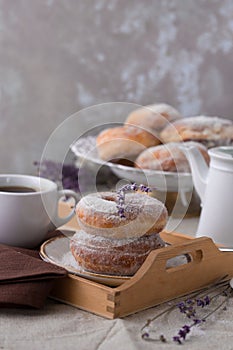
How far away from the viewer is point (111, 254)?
0.90 meters

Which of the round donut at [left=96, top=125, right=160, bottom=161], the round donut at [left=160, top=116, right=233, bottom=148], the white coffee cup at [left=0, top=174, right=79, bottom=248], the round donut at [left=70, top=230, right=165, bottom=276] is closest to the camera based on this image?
the round donut at [left=70, top=230, right=165, bottom=276]

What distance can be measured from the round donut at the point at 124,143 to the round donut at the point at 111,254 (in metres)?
0.37

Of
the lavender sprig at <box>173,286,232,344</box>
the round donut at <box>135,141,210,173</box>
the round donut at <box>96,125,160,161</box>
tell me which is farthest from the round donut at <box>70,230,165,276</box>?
the round donut at <box>135,141,210,173</box>

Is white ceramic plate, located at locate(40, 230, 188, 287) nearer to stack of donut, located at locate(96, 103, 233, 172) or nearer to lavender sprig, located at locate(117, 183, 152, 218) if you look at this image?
lavender sprig, located at locate(117, 183, 152, 218)

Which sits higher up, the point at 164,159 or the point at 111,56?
the point at 111,56

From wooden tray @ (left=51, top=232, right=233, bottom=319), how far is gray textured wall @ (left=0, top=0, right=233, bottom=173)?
1303mm

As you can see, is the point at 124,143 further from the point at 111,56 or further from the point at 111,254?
the point at 111,56

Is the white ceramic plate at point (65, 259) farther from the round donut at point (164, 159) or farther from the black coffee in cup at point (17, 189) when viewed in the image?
the round donut at point (164, 159)

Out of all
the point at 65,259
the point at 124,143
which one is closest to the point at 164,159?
the point at 124,143

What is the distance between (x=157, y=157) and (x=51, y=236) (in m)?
0.45

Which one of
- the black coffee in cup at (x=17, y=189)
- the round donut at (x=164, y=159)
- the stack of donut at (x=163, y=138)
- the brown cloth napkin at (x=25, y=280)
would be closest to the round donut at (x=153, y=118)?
the stack of donut at (x=163, y=138)

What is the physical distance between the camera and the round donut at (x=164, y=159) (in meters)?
1.45

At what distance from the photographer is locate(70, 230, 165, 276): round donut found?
897 millimetres

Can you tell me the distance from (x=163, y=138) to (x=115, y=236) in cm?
73
